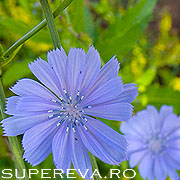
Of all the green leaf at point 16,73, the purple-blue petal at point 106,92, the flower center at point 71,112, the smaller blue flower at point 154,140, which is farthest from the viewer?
the green leaf at point 16,73

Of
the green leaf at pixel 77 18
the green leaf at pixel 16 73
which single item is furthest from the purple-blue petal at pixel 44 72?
the green leaf at pixel 16 73

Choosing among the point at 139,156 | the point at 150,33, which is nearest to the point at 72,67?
the point at 139,156

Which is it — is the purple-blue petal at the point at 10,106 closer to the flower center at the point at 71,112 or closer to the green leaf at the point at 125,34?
the flower center at the point at 71,112

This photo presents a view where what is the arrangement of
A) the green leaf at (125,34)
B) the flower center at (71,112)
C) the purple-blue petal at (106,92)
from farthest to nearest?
1. the green leaf at (125,34)
2. the flower center at (71,112)
3. the purple-blue petal at (106,92)

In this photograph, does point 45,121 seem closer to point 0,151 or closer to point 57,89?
point 57,89

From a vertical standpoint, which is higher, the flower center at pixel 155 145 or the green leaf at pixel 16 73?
the green leaf at pixel 16 73

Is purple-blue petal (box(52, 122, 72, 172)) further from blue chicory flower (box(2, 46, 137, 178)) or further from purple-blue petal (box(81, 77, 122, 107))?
purple-blue petal (box(81, 77, 122, 107))

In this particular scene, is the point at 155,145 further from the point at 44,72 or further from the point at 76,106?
the point at 44,72

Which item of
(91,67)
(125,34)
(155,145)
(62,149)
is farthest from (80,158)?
(125,34)
